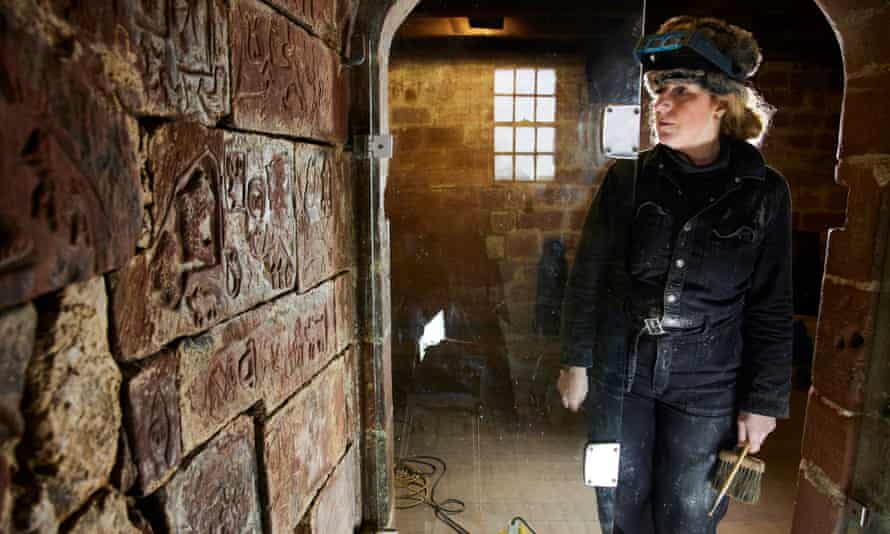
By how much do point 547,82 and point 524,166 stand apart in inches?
12.1

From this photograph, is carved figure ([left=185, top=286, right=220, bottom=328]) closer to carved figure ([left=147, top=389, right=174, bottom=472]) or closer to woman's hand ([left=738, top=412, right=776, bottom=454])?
carved figure ([left=147, top=389, right=174, bottom=472])

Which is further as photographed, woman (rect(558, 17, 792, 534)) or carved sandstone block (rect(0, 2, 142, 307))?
woman (rect(558, 17, 792, 534))

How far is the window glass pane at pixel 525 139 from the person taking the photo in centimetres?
213

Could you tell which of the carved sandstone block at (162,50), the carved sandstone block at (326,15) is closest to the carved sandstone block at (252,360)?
the carved sandstone block at (162,50)

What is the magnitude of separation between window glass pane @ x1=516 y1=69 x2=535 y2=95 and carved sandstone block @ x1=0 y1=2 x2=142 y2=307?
1514mm

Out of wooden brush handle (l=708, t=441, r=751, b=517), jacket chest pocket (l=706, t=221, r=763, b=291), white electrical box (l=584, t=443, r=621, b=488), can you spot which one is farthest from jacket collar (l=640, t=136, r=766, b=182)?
white electrical box (l=584, t=443, r=621, b=488)

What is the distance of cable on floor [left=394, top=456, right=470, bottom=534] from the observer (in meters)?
2.86

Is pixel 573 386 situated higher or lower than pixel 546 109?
lower

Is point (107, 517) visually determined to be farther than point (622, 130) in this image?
No

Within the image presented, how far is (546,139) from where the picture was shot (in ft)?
6.89

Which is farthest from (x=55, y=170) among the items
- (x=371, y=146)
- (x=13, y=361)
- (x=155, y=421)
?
(x=371, y=146)

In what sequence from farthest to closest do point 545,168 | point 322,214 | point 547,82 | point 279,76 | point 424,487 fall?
point 424,487 < point 545,168 < point 547,82 < point 322,214 < point 279,76

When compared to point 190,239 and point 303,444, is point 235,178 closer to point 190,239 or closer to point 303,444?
point 190,239

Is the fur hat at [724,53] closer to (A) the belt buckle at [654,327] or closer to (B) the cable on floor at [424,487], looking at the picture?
(A) the belt buckle at [654,327]
